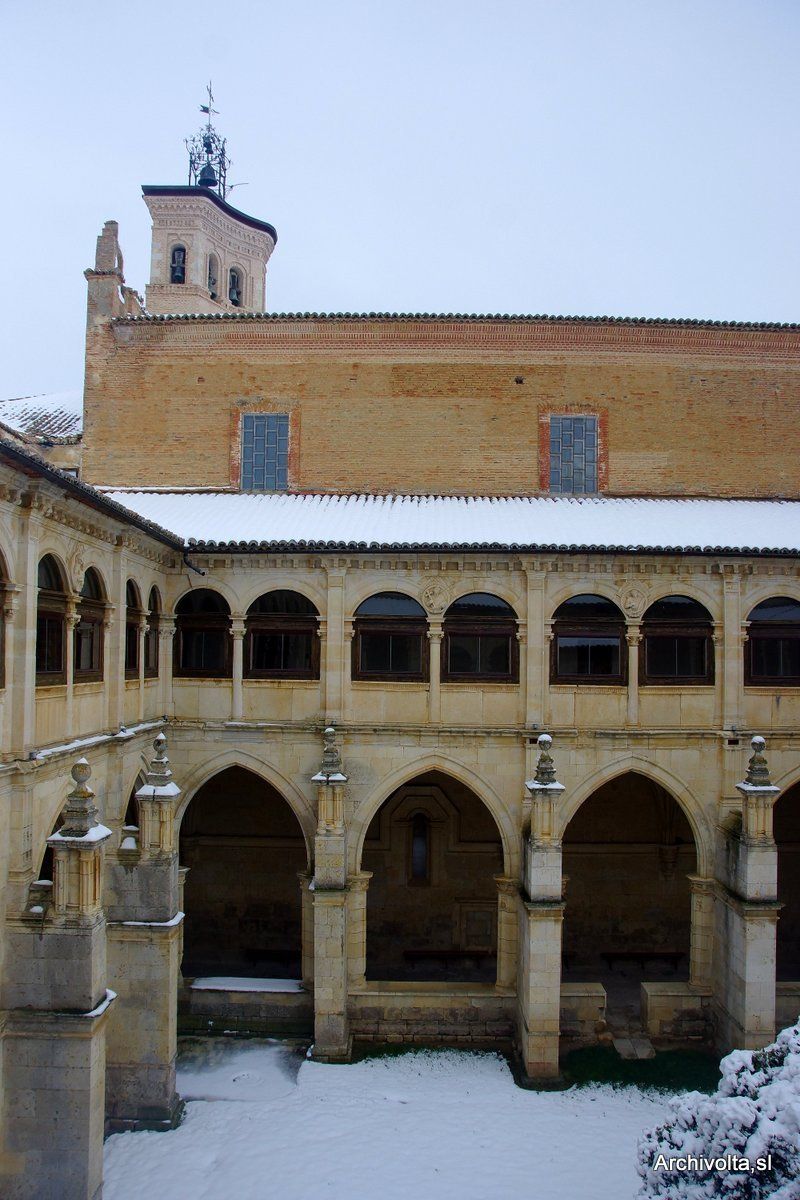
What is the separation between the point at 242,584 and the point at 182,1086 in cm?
809

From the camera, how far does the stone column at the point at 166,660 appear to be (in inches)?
611

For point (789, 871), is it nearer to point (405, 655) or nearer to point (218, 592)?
point (405, 655)

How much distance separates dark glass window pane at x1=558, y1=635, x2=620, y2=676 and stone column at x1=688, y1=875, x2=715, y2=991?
405 centimetres

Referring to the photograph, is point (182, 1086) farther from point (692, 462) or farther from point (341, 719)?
point (692, 462)

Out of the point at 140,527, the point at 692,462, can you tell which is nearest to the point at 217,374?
the point at 140,527

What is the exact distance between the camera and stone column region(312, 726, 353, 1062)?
46.3 feet

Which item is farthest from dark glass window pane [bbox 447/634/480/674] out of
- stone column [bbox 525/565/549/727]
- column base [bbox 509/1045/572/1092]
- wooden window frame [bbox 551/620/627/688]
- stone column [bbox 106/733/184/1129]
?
column base [bbox 509/1045/572/1092]

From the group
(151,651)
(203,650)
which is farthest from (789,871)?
(151,651)

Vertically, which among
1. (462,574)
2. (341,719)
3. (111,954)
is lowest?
(111,954)

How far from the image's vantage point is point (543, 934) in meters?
13.8

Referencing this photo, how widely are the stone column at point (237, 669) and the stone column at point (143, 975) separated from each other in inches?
132

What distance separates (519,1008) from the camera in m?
14.6

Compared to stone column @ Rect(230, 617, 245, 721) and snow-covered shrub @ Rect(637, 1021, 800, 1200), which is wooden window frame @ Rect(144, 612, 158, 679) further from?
snow-covered shrub @ Rect(637, 1021, 800, 1200)

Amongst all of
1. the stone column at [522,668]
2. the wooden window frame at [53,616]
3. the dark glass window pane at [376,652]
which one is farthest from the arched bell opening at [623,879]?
the wooden window frame at [53,616]
